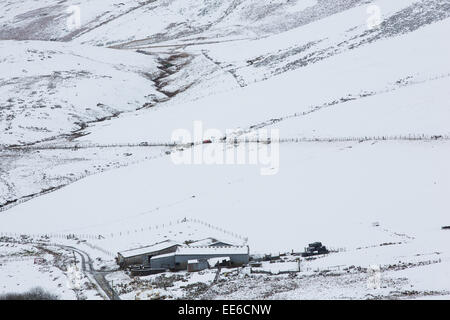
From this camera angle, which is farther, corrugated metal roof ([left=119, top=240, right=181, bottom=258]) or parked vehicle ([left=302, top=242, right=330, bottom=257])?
corrugated metal roof ([left=119, top=240, right=181, bottom=258])

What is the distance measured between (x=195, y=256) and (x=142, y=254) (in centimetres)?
328

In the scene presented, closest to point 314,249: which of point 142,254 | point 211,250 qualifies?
point 211,250

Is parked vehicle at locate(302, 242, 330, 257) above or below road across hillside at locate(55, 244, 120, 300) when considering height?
above

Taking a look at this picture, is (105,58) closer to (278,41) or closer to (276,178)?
(278,41)

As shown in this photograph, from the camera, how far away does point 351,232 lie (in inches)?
1369

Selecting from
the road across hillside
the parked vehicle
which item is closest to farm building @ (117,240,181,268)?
the road across hillside

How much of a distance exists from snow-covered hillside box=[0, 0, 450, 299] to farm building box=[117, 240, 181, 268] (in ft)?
4.77

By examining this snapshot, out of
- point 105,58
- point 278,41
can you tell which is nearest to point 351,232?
point 278,41

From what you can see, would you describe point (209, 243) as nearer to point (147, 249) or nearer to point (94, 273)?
point (147, 249)

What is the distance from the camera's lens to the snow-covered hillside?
34000 millimetres

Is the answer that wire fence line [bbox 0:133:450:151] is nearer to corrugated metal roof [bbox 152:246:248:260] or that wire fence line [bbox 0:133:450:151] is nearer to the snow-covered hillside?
the snow-covered hillside

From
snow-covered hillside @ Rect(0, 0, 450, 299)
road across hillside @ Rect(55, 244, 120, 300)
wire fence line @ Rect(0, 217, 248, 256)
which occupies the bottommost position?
road across hillside @ Rect(55, 244, 120, 300)

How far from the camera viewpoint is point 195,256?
3072 centimetres
